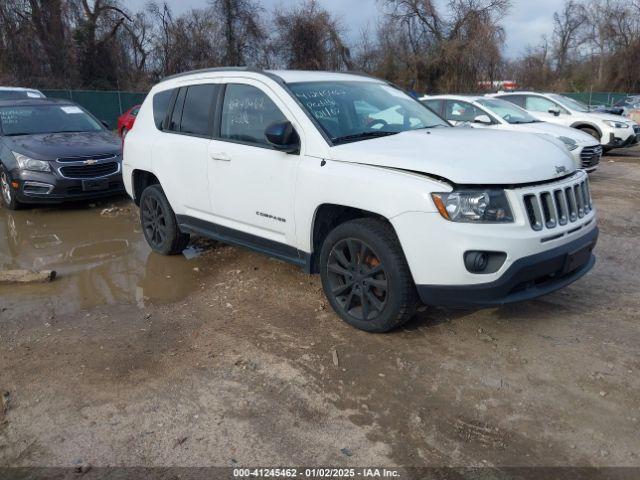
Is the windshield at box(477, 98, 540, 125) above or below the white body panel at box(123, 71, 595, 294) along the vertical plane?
above

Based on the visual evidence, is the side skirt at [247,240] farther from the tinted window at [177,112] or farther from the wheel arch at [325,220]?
the tinted window at [177,112]

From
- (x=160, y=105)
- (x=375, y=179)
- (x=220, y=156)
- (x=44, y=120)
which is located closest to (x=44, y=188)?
(x=44, y=120)

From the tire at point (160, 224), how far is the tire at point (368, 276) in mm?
2268

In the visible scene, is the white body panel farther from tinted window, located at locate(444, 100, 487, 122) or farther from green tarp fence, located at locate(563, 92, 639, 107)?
green tarp fence, located at locate(563, 92, 639, 107)

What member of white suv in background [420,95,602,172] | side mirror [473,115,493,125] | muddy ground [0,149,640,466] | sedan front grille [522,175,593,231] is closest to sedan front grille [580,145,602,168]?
white suv in background [420,95,602,172]

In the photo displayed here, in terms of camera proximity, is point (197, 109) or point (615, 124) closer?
point (197, 109)

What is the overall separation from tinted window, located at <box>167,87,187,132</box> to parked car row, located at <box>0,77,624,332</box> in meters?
0.02

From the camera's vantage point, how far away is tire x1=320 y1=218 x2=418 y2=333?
3.63 metres

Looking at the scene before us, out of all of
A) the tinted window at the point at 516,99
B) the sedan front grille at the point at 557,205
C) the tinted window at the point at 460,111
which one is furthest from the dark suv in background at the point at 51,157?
the tinted window at the point at 516,99

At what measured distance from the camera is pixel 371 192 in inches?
142

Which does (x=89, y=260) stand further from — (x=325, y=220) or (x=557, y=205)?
(x=557, y=205)

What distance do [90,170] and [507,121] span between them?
7314 millimetres

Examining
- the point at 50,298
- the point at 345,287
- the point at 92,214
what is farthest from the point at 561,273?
the point at 92,214

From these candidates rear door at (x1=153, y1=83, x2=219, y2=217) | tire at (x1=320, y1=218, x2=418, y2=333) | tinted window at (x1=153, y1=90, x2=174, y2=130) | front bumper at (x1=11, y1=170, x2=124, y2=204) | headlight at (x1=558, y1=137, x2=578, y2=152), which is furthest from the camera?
headlight at (x1=558, y1=137, x2=578, y2=152)
